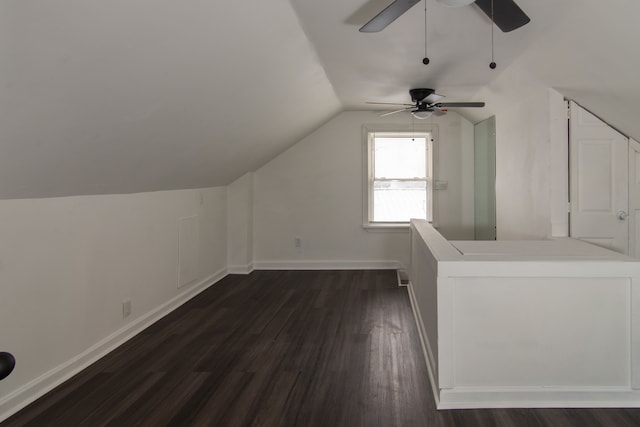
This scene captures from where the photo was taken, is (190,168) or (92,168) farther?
(190,168)

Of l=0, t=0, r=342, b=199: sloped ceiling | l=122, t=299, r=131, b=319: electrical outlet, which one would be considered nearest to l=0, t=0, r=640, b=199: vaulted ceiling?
l=0, t=0, r=342, b=199: sloped ceiling

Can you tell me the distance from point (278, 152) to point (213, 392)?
3.85 meters

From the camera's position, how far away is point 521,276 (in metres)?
2.20

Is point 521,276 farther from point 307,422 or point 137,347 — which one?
point 137,347

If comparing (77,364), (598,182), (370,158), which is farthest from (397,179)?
(77,364)

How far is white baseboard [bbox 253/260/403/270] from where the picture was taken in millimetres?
5922

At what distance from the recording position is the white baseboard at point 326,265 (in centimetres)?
592

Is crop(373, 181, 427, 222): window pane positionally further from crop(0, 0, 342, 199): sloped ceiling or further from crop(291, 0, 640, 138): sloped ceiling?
crop(0, 0, 342, 199): sloped ceiling

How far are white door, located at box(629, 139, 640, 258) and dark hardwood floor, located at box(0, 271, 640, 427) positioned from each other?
1708 millimetres

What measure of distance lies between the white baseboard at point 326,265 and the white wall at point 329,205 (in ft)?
0.05

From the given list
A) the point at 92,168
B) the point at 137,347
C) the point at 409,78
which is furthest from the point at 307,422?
the point at 409,78

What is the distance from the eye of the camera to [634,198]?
129 inches

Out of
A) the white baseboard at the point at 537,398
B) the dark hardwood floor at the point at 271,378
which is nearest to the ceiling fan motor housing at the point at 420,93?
the dark hardwood floor at the point at 271,378

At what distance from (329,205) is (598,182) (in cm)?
339
